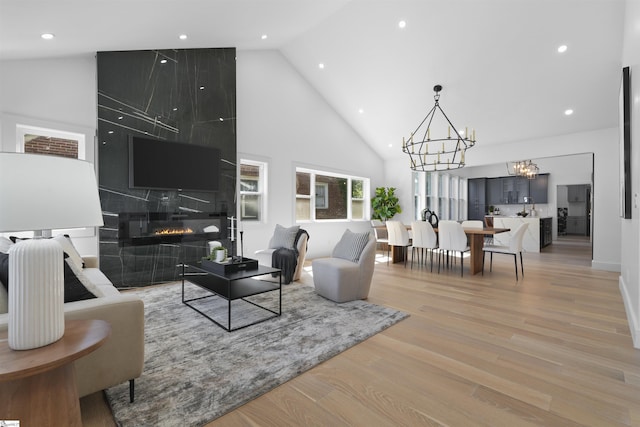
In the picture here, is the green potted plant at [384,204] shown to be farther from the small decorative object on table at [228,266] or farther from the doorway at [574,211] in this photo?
the doorway at [574,211]

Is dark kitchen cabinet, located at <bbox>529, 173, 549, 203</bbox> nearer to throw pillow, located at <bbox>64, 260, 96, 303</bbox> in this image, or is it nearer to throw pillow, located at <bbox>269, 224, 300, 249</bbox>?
throw pillow, located at <bbox>269, 224, 300, 249</bbox>

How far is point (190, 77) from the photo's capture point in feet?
15.8

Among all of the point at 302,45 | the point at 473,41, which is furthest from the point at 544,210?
the point at 302,45

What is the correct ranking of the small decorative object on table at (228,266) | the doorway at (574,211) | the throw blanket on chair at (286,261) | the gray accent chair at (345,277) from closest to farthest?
1. the small decorative object on table at (228,266)
2. the gray accent chair at (345,277)
3. the throw blanket on chair at (286,261)
4. the doorway at (574,211)

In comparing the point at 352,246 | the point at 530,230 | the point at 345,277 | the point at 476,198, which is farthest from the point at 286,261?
the point at 476,198

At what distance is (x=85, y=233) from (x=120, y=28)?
2640 mm

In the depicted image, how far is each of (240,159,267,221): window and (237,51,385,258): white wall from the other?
156mm

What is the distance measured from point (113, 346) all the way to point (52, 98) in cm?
376

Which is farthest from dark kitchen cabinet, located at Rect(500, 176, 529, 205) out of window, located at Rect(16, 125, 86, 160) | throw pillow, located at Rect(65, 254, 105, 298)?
throw pillow, located at Rect(65, 254, 105, 298)

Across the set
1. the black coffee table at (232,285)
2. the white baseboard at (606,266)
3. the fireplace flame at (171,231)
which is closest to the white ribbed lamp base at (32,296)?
the black coffee table at (232,285)

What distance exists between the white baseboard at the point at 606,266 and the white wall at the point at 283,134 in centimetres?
502

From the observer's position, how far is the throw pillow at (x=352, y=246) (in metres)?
3.75

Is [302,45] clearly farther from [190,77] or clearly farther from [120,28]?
[120,28]

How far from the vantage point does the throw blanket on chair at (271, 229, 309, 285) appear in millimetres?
4312
